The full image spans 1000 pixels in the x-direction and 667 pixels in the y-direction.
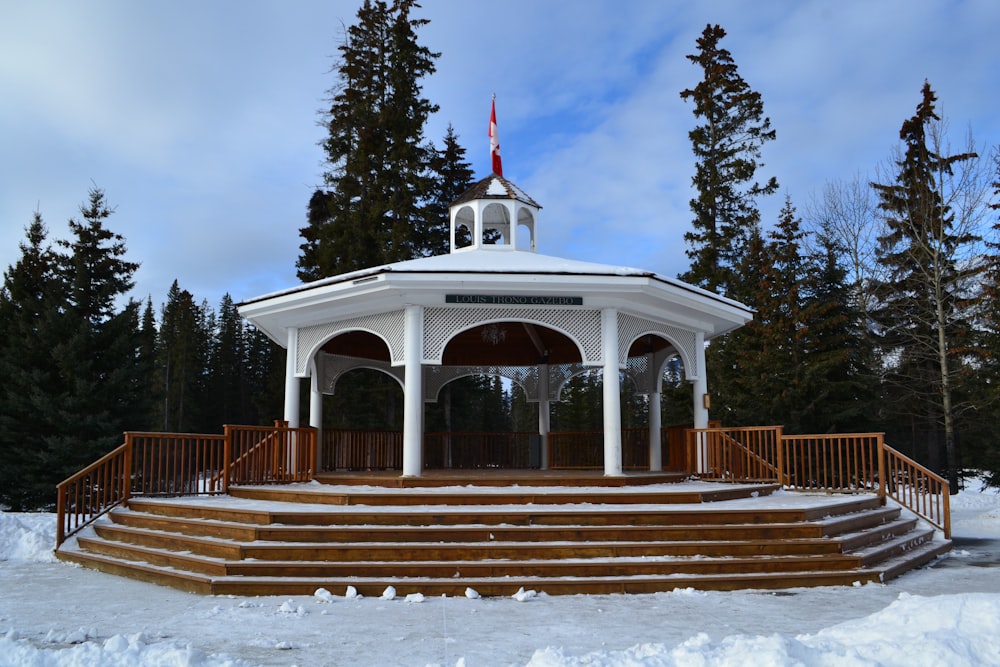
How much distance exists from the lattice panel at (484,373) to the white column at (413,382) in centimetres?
529

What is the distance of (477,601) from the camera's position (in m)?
7.10

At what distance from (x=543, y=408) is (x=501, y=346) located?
1.75 m

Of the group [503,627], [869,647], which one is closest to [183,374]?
[503,627]

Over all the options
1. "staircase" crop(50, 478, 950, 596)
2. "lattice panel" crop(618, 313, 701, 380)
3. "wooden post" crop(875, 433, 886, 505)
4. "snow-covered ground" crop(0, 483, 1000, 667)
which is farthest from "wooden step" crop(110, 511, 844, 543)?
"lattice panel" crop(618, 313, 701, 380)

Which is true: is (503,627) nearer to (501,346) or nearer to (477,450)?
(477,450)

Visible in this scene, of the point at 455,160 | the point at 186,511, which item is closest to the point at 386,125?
the point at 455,160

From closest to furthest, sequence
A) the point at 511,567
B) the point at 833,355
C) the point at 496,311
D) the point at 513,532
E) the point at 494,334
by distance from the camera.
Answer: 1. the point at 511,567
2. the point at 513,532
3. the point at 496,311
4. the point at 494,334
5. the point at 833,355

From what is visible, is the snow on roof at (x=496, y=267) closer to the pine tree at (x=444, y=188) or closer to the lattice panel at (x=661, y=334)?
the lattice panel at (x=661, y=334)

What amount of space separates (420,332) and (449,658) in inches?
280

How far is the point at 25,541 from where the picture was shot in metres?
10.1

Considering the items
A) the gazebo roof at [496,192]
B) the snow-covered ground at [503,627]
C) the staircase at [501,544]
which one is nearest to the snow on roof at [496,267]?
the gazebo roof at [496,192]

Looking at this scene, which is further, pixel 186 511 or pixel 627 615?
pixel 186 511

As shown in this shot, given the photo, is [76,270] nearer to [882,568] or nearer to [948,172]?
[882,568]

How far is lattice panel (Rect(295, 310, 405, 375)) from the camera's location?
12.1 m
